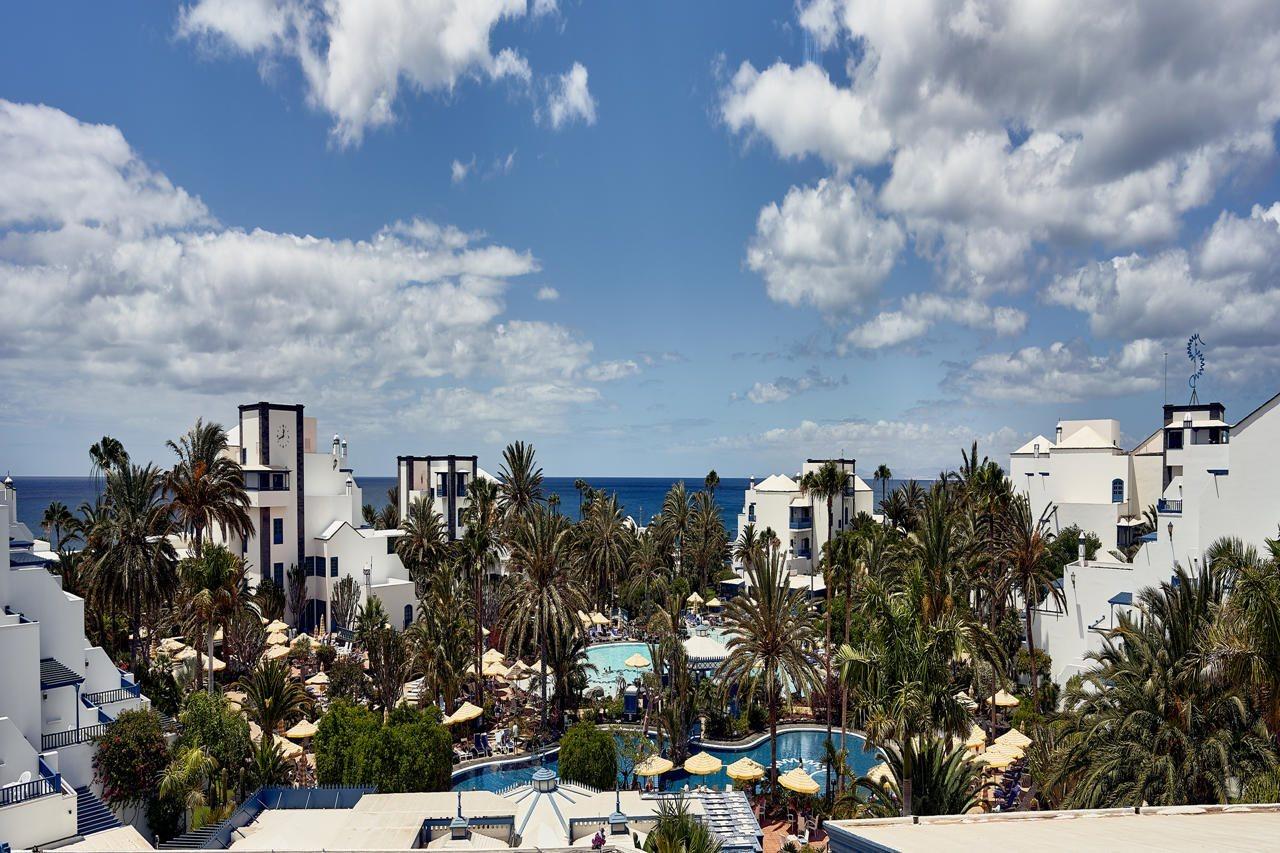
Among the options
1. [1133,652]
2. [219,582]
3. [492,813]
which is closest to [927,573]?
[1133,652]

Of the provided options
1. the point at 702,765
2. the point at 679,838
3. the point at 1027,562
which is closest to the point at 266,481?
the point at 702,765

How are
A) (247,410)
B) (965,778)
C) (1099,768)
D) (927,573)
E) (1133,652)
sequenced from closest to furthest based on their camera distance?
(965,778) → (1099,768) → (1133,652) → (927,573) → (247,410)

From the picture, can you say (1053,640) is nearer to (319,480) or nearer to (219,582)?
(219,582)

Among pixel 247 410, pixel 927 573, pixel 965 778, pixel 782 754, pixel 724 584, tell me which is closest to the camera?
pixel 965 778

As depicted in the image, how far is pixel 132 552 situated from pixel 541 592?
16.8 m

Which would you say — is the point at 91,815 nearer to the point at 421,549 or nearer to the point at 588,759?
the point at 588,759

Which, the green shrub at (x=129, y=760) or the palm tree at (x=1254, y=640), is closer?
the palm tree at (x=1254, y=640)

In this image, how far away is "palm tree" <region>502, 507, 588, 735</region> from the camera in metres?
34.5

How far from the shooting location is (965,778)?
60.2 ft

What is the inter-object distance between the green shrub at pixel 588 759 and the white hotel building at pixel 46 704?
43.5 feet

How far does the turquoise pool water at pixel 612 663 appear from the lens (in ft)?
147

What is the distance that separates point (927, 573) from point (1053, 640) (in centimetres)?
1135

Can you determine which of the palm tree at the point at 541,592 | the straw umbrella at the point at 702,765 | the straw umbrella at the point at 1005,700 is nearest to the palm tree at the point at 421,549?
the palm tree at the point at 541,592

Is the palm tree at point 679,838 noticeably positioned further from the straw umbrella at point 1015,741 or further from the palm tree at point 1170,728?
the straw umbrella at point 1015,741
